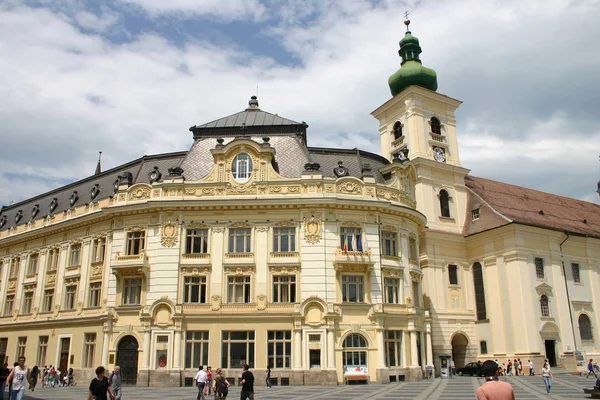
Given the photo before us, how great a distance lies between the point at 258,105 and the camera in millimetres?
46188

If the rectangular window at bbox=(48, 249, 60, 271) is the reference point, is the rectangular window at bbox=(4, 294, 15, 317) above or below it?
below

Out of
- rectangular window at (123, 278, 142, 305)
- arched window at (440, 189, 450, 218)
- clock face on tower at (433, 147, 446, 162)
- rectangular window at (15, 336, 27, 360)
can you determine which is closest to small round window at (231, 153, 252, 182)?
rectangular window at (123, 278, 142, 305)

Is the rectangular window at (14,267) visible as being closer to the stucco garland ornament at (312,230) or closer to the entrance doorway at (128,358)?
the entrance doorway at (128,358)

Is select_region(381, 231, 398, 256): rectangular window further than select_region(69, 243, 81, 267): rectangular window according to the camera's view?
No

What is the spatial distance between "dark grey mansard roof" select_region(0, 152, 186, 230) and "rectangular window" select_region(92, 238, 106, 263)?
3502 mm

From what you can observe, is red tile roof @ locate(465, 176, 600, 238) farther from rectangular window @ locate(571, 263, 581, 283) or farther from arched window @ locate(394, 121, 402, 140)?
arched window @ locate(394, 121, 402, 140)

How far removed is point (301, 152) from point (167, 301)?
14.2m

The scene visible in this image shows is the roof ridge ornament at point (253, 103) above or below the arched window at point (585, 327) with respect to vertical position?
above

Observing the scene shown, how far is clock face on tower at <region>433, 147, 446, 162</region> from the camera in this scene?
56438 millimetres

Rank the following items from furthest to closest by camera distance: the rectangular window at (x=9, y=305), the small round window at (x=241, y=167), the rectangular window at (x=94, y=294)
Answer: the rectangular window at (x=9, y=305)
the rectangular window at (x=94, y=294)
the small round window at (x=241, y=167)

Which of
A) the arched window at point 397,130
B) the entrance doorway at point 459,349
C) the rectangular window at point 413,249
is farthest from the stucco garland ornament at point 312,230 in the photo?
the arched window at point 397,130

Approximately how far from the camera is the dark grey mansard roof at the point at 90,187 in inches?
1619

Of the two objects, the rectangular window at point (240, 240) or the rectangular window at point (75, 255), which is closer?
the rectangular window at point (240, 240)

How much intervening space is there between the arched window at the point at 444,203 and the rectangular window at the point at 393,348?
2058cm
